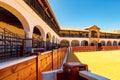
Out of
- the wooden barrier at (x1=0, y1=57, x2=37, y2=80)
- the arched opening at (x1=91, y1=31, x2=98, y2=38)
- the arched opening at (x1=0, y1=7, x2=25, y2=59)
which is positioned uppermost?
the arched opening at (x1=91, y1=31, x2=98, y2=38)

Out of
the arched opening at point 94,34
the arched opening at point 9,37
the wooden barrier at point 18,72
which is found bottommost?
the wooden barrier at point 18,72

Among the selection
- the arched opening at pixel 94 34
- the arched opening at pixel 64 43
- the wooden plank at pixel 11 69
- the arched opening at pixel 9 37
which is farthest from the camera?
the arched opening at pixel 94 34

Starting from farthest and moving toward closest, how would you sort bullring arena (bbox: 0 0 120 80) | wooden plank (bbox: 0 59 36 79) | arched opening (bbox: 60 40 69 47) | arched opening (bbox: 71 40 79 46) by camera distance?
arched opening (bbox: 71 40 79 46), arched opening (bbox: 60 40 69 47), bullring arena (bbox: 0 0 120 80), wooden plank (bbox: 0 59 36 79)

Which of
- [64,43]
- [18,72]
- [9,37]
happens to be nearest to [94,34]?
[64,43]

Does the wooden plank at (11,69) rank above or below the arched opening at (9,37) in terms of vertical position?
below

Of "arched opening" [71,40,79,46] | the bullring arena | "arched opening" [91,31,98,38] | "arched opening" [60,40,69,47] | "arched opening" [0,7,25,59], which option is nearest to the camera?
the bullring arena

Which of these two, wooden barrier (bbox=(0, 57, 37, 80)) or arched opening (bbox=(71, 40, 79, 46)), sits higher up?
arched opening (bbox=(71, 40, 79, 46))

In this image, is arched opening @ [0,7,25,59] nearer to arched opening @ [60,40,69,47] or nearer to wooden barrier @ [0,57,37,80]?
wooden barrier @ [0,57,37,80]

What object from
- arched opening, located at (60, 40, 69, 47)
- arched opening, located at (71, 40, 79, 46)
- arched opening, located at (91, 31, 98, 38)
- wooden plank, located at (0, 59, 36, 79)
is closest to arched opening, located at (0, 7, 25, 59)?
wooden plank, located at (0, 59, 36, 79)

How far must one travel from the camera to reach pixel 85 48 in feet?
115

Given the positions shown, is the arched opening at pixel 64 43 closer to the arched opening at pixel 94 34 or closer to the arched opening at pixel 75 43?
the arched opening at pixel 75 43

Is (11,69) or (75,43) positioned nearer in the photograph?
(11,69)

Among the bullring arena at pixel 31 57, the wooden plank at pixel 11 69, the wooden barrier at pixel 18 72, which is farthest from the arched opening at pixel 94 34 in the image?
the wooden plank at pixel 11 69

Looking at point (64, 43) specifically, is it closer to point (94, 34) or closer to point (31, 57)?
point (94, 34)
